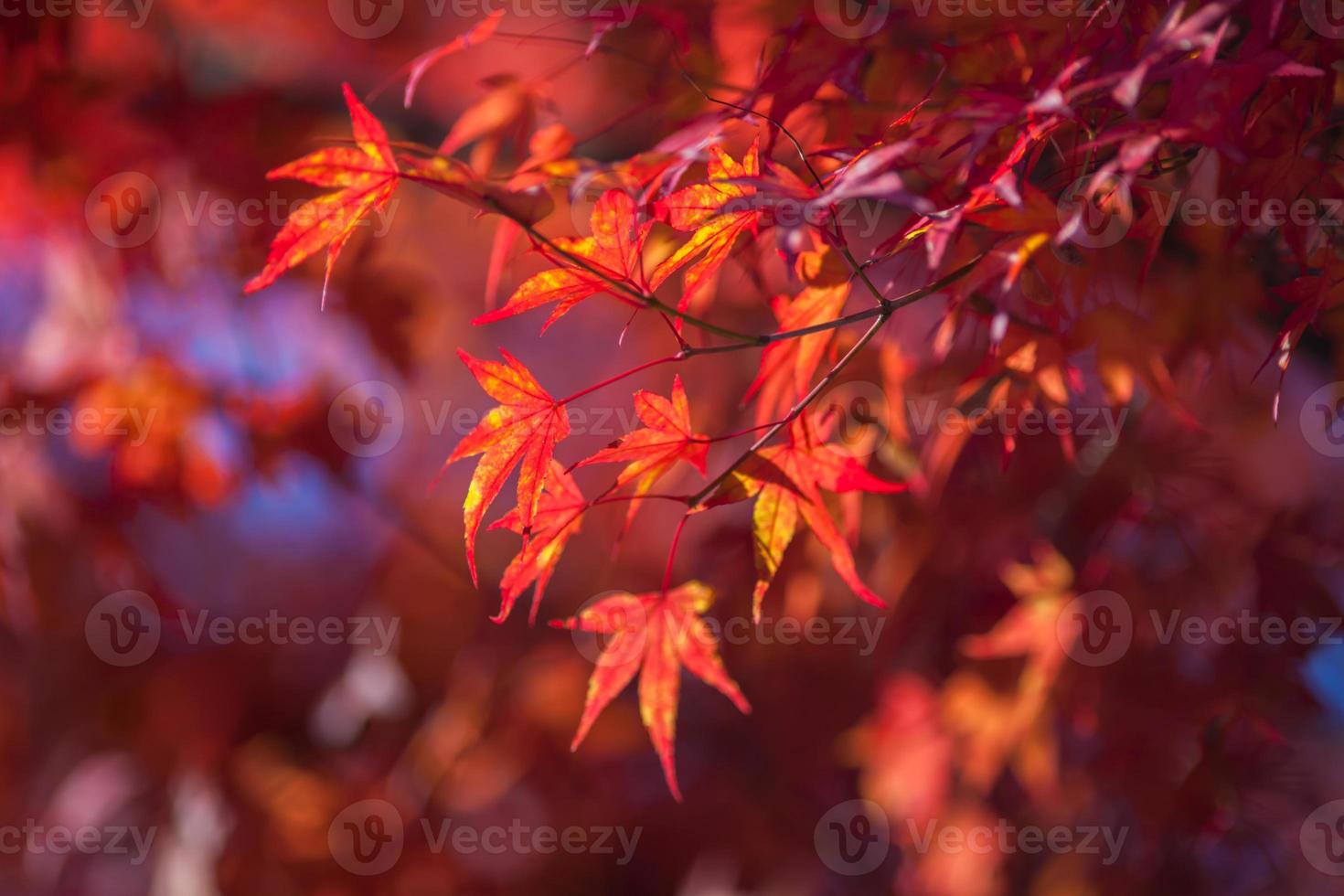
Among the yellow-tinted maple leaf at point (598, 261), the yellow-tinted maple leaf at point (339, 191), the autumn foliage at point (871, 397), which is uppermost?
the yellow-tinted maple leaf at point (339, 191)

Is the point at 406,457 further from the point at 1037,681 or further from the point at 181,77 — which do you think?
the point at 1037,681

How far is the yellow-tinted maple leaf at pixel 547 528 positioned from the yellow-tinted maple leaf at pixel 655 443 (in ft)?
0.16

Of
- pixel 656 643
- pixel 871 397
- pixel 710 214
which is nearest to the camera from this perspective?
pixel 710 214

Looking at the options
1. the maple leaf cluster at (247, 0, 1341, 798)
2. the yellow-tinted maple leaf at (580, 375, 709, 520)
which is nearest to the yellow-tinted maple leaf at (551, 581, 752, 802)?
the maple leaf cluster at (247, 0, 1341, 798)

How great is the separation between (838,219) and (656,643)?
0.31 metres

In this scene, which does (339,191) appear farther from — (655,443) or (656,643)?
(656,643)

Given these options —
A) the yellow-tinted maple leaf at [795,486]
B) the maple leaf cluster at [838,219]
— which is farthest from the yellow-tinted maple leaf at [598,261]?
the yellow-tinted maple leaf at [795,486]

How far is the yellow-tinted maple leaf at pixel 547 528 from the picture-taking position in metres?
0.51

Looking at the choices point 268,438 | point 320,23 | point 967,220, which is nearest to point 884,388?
point 967,220

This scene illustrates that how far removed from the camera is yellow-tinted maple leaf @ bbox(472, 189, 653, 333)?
48 cm

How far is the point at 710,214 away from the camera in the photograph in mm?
482

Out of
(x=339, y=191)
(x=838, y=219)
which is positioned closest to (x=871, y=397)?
(x=838, y=219)

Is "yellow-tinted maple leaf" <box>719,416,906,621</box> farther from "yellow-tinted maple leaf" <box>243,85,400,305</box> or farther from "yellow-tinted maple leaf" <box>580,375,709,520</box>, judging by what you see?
"yellow-tinted maple leaf" <box>243,85,400,305</box>

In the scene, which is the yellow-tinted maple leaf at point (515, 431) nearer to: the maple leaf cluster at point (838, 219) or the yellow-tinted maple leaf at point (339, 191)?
the maple leaf cluster at point (838, 219)
